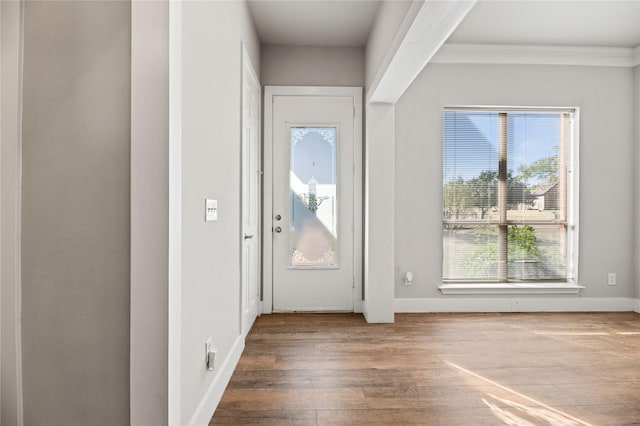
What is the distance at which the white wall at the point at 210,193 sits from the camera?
1655 millimetres

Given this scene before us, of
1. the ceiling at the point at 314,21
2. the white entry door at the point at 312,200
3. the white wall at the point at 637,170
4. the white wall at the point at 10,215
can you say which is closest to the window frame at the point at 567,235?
the white wall at the point at 637,170

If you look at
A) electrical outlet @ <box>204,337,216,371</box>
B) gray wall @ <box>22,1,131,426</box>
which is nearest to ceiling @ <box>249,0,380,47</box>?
gray wall @ <box>22,1,131,426</box>

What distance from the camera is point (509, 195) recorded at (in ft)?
13.4

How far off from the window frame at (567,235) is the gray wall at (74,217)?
334 cm

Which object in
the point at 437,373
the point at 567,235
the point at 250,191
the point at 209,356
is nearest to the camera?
the point at 209,356

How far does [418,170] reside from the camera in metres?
3.98

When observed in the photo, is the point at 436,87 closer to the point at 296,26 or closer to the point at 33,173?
the point at 296,26

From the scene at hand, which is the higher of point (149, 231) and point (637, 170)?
point (637, 170)

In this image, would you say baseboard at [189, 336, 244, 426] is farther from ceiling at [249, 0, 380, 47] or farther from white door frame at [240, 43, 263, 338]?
ceiling at [249, 0, 380, 47]

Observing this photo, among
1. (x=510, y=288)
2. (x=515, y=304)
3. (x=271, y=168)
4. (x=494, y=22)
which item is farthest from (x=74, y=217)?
(x=515, y=304)

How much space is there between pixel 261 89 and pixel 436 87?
6.00ft

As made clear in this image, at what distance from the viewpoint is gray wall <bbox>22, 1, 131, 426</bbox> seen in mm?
1299

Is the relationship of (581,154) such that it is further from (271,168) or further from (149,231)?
(149,231)

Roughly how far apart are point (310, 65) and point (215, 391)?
10.4ft
